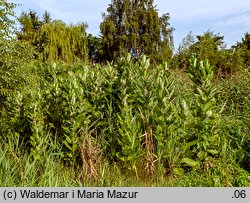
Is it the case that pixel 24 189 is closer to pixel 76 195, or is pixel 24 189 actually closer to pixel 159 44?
pixel 76 195

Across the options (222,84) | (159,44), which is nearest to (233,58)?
(222,84)

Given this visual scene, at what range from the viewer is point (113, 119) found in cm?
537

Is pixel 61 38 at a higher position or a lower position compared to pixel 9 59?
higher

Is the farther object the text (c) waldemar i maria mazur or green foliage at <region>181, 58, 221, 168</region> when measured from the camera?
green foliage at <region>181, 58, 221, 168</region>

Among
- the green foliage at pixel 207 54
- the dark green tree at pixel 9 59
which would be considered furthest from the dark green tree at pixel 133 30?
the dark green tree at pixel 9 59

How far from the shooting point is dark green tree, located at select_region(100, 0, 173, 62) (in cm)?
2927

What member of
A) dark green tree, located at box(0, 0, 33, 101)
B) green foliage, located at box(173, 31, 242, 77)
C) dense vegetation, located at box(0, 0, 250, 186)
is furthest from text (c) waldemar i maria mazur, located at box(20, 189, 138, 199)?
green foliage, located at box(173, 31, 242, 77)

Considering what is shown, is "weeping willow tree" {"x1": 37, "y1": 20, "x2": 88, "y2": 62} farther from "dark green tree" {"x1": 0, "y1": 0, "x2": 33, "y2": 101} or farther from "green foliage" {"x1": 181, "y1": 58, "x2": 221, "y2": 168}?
"green foliage" {"x1": 181, "y1": 58, "x2": 221, "y2": 168}

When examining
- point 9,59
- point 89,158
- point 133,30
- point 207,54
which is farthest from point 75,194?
point 133,30

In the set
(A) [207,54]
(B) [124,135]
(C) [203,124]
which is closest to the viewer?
(B) [124,135]

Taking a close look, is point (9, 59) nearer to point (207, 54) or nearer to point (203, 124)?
point (203, 124)

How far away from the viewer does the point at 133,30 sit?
98.2 ft

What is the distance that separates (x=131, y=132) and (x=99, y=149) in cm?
51

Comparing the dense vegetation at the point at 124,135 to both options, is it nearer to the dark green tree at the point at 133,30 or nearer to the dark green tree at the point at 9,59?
the dark green tree at the point at 9,59
